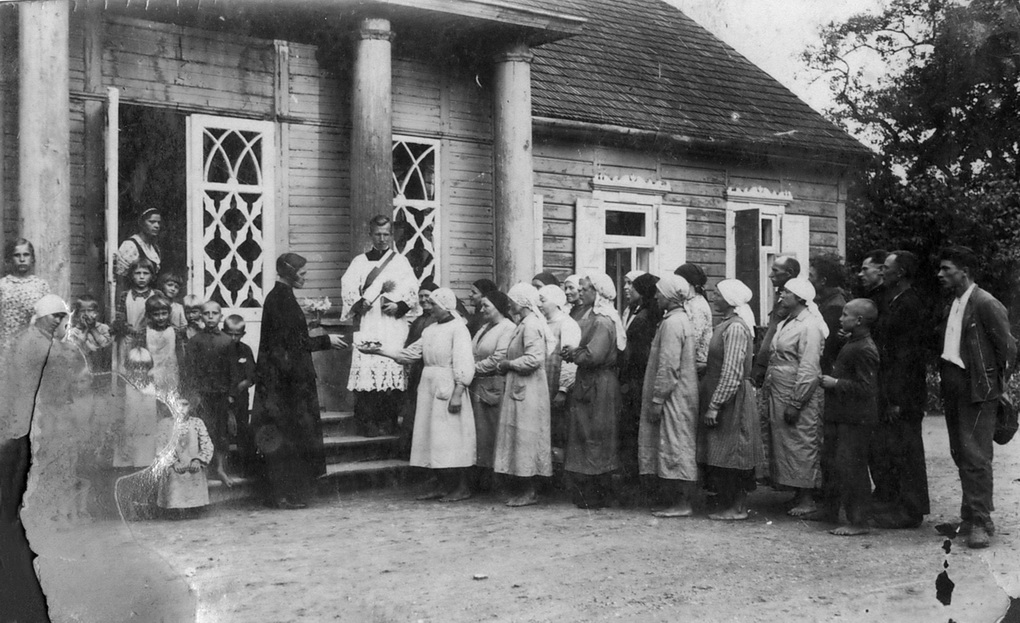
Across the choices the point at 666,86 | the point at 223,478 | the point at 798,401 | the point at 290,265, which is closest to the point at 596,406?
the point at 798,401

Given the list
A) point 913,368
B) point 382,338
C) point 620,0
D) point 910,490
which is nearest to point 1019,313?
point 913,368

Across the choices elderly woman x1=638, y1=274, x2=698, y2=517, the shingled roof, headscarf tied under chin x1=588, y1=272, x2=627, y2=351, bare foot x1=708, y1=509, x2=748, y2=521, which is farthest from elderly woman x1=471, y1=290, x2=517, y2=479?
the shingled roof

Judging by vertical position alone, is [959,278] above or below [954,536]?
A: above

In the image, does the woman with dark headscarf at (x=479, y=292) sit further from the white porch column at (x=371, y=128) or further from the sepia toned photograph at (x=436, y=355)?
the white porch column at (x=371, y=128)

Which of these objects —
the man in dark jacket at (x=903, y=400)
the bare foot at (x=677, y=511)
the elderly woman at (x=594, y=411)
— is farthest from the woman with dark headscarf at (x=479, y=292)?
the man in dark jacket at (x=903, y=400)

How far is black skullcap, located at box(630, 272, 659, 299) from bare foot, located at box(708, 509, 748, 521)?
5.87 feet

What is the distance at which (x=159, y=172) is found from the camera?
790 centimetres

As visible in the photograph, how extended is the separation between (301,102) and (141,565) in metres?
4.87

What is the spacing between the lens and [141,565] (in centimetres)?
528

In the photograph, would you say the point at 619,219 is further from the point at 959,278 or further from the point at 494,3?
the point at 959,278

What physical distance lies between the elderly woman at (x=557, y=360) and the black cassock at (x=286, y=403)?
193 cm

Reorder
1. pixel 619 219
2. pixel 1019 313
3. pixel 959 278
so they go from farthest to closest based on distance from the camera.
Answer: pixel 619 219, pixel 1019 313, pixel 959 278

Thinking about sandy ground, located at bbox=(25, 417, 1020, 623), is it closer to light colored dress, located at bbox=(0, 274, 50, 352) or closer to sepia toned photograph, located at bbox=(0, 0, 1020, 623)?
sepia toned photograph, located at bbox=(0, 0, 1020, 623)

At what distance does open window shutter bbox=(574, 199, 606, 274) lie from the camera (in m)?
11.1
